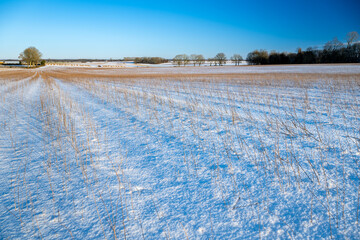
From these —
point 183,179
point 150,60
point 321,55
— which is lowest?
point 183,179

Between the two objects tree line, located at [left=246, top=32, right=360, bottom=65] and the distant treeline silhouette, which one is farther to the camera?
the distant treeline silhouette

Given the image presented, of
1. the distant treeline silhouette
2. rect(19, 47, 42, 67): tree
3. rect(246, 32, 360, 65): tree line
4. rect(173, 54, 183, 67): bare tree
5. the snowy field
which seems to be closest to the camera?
the snowy field

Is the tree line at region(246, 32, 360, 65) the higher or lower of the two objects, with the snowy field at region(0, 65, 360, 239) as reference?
higher

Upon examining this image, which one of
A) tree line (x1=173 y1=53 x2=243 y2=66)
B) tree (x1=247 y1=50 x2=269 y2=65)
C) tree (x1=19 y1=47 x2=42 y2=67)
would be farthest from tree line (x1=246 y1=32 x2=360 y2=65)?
tree (x1=19 y1=47 x2=42 y2=67)

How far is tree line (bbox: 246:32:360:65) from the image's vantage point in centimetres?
5909

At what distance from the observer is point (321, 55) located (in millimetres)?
64312

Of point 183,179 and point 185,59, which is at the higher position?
point 185,59

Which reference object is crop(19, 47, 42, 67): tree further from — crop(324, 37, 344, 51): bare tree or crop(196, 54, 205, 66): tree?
crop(324, 37, 344, 51): bare tree

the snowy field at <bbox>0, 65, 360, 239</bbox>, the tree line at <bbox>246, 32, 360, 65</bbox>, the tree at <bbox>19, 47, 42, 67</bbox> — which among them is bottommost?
the snowy field at <bbox>0, 65, 360, 239</bbox>

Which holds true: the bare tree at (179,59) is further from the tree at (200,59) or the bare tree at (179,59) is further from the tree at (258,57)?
the tree at (258,57)

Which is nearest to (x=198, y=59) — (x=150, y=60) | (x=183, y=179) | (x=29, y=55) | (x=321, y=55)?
(x=150, y=60)

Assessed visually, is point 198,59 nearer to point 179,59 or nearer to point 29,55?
point 179,59

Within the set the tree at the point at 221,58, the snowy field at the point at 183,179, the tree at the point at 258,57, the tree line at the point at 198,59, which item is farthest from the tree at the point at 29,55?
the snowy field at the point at 183,179

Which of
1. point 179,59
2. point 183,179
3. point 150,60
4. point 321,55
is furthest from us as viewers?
point 150,60
